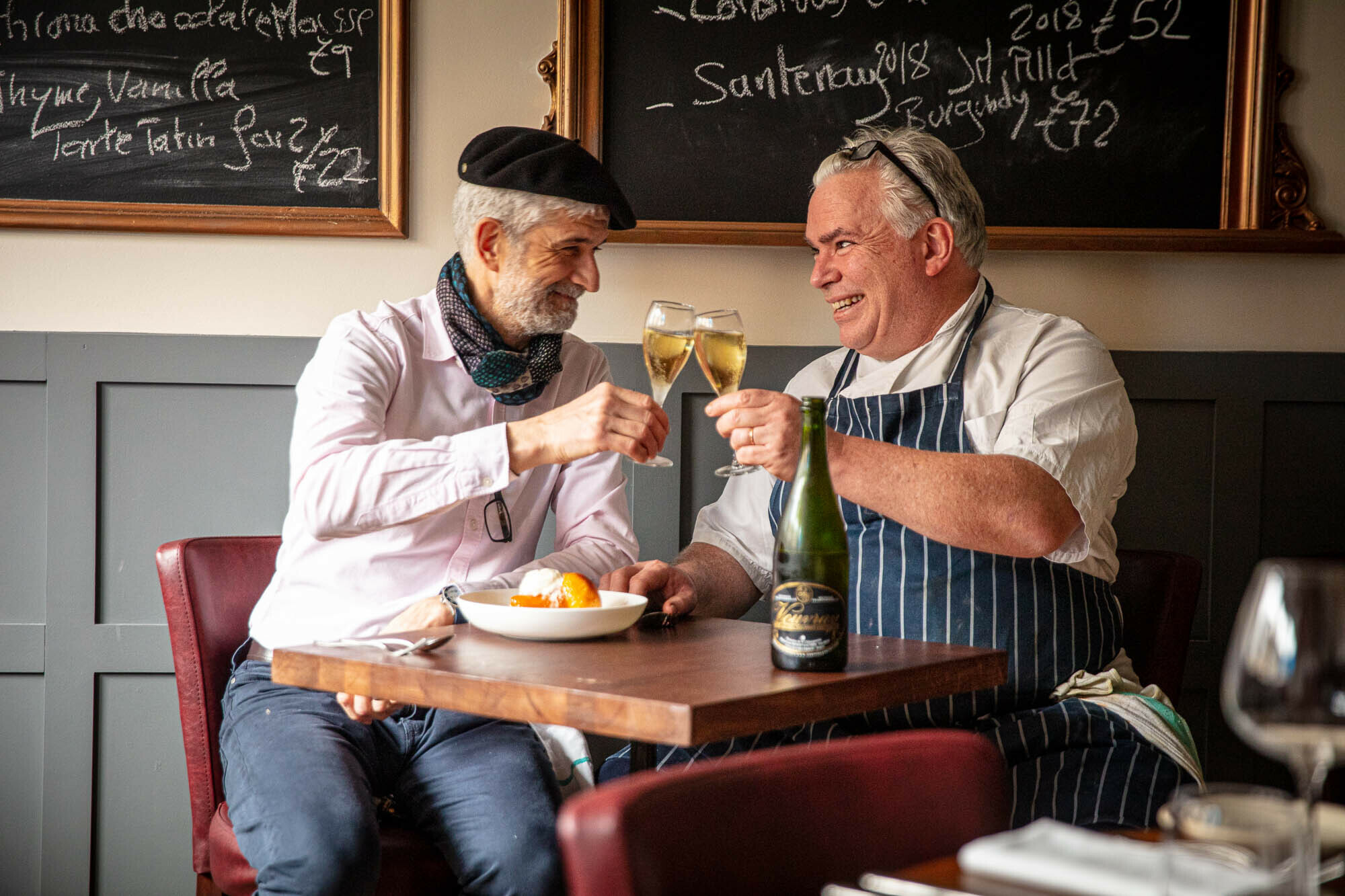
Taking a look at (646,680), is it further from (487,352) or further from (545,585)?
(487,352)

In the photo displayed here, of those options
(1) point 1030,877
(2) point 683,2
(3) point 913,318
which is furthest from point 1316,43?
(1) point 1030,877

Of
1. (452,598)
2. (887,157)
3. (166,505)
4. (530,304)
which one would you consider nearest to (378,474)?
(452,598)

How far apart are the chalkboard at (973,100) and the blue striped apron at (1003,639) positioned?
589mm

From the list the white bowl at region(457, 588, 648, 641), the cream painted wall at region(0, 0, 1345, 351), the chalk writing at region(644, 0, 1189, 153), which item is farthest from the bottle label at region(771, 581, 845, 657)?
the chalk writing at region(644, 0, 1189, 153)

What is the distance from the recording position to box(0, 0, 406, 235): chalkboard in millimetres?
2451

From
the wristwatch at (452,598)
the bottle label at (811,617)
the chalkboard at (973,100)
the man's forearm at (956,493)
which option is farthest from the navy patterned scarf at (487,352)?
the bottle label at (811,617)

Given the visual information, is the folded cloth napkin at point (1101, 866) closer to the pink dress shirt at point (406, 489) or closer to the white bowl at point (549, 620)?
the white bowl at point (549, 620)

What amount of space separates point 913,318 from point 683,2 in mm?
868

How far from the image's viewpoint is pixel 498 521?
2098mm

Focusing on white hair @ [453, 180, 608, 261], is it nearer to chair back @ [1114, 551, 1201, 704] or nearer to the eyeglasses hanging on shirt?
the eyeglasses hanging on shirt

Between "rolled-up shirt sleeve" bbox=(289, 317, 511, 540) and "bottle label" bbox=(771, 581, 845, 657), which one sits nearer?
"bottle label" bbox=(771, 581, 845, 657)

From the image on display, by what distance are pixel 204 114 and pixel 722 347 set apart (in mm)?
1383

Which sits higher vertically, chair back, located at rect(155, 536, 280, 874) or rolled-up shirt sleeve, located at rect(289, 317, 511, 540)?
rolled-up shirt sleeve, located at rect(289, 317, 511, 540)

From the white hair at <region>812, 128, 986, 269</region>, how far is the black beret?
465 millimetres
